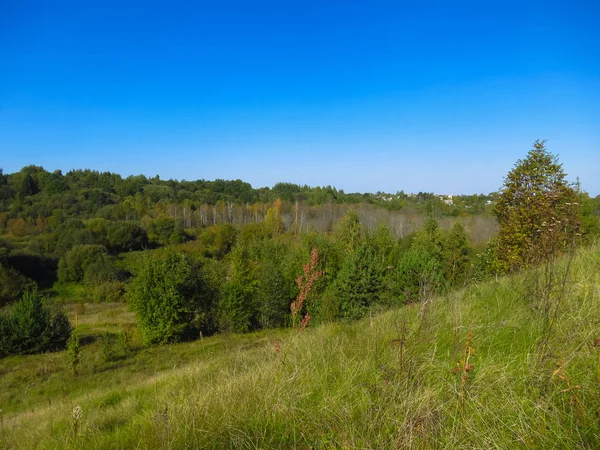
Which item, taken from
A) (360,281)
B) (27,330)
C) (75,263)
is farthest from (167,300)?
(75,263)

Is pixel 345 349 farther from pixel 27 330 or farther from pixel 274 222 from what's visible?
pixel 274 222

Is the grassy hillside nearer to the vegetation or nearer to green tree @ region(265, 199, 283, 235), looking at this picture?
the vegetation

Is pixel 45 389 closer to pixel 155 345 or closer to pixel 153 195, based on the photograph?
pixel 155 345

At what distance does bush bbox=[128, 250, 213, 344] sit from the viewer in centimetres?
2094

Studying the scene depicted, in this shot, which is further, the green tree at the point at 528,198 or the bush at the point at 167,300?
the bush at the point at 167,300

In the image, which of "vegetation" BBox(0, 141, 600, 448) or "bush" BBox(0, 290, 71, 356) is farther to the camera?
"bush" BBox(0, 290, 71, 356)

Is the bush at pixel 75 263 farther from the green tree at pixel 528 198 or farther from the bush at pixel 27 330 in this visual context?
the green tree at pixel 528 198

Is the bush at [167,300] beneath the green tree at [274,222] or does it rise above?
beneath

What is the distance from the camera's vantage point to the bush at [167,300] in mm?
20938

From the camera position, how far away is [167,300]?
21422 mm

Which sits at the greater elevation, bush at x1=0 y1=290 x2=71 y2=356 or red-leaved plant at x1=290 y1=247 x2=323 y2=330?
red-leaved plant at x1=290 y1=247 x2=323 y2=330

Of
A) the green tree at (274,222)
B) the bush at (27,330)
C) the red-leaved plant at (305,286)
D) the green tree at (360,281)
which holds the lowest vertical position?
the bush at (27,330)

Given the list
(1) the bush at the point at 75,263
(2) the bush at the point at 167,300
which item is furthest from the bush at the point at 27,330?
(1) the bush at the point at 75,263

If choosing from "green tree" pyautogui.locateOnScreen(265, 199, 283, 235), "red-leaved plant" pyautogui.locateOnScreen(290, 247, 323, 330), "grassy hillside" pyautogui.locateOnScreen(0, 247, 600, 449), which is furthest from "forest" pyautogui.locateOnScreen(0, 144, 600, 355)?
"grassy hillside" pyautogui.locateOnScreen(0, 247, 600, 449)
